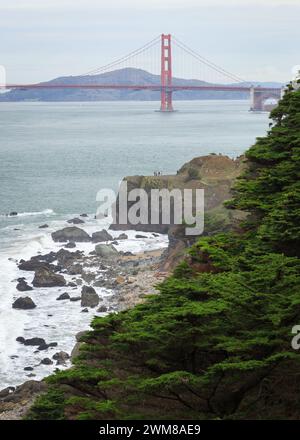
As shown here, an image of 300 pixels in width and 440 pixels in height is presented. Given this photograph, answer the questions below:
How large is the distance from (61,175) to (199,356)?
58106 millimetres

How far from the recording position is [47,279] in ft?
107

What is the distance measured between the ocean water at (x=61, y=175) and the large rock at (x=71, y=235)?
490 mm

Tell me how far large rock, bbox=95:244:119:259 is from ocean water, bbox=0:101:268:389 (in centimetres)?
137

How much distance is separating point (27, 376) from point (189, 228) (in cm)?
1098

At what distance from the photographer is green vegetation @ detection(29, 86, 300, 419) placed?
31.8ft

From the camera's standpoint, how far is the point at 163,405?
9.93 m

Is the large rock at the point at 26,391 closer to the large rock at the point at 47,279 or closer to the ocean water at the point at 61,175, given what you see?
the ocean water at the point at 61,175

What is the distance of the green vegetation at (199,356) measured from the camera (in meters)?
9.70

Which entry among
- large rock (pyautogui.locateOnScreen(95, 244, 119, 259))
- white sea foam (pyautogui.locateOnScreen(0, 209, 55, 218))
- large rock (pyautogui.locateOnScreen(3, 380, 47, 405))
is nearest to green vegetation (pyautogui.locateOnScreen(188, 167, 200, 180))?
large rock (pyautogui.locateOnScreen(95, 244, 119, 259))

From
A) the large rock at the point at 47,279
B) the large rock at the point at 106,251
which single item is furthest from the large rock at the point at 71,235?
the large rock at the point at 47,279

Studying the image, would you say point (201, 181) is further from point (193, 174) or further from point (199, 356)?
point (199, 356)

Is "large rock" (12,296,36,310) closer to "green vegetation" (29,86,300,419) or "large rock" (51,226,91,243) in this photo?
"large rock" (51,226,91,243)

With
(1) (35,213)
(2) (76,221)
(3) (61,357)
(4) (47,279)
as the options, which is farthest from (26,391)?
(1) (35,213)

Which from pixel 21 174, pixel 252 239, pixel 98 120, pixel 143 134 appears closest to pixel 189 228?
pixel 252 239
